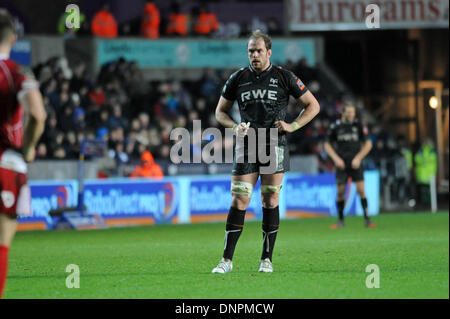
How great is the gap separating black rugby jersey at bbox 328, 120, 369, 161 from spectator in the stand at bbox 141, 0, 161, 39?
11.3 metres

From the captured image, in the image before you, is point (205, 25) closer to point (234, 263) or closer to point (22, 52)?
point (22, 52)

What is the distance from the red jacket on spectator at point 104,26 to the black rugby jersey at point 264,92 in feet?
56.5

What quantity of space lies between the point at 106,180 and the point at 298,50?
34.6ft

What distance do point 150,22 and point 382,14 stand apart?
6.82 m

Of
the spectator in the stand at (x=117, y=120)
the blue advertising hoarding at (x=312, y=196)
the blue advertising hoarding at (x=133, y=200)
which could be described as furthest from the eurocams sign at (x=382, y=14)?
the blue advertising hoarding at (x=133, y=200)

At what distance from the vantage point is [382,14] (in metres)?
23.8

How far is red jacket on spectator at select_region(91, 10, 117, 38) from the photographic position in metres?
25.6

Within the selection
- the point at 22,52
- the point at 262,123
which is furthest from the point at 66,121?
the point at 262,123

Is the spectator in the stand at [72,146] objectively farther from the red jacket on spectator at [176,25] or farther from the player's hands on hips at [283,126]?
the player's hands on hips at [283,126]

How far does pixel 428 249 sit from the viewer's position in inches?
450

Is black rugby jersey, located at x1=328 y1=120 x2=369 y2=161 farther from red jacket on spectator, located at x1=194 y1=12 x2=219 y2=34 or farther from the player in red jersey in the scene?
red jacket on spectator, located at x1=194 y1=12 x2=219 y2=34

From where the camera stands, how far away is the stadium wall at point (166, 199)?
1853cm
